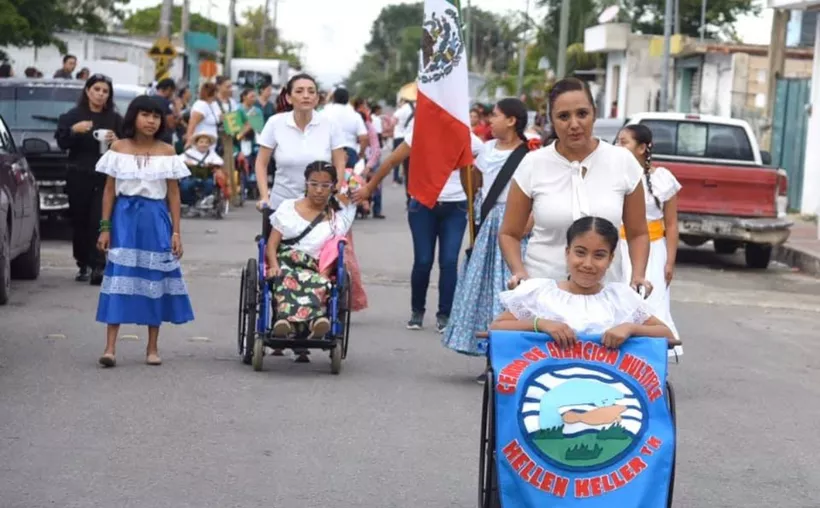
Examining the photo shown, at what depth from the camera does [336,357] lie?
10.2m

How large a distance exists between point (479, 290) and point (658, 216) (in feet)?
4.08

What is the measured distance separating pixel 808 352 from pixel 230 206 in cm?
1510

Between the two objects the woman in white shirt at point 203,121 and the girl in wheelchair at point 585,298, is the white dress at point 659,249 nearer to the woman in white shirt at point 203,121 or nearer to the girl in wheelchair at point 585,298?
the girl in wheelchair at point 585,298

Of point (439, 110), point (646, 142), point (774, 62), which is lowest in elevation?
point (646, 142)

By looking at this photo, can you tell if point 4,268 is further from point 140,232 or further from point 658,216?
point 658,216

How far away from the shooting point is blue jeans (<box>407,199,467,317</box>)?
484 inches

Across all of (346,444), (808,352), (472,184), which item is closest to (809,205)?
(808,352)

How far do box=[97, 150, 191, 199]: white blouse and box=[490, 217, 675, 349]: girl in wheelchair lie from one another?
479 cm

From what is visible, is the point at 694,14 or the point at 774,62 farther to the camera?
the point at 694,14

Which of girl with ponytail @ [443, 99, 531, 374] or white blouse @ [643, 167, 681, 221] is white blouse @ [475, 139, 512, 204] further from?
white blouse @ [643, 167, 681, 221]

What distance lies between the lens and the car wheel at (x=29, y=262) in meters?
15.1

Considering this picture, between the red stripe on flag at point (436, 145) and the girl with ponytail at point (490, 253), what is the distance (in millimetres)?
202

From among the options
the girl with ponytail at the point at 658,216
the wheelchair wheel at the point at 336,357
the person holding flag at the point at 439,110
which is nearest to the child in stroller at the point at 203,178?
the person holding flag at the point at 439,110

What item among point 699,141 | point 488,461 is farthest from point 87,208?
point 488,461
